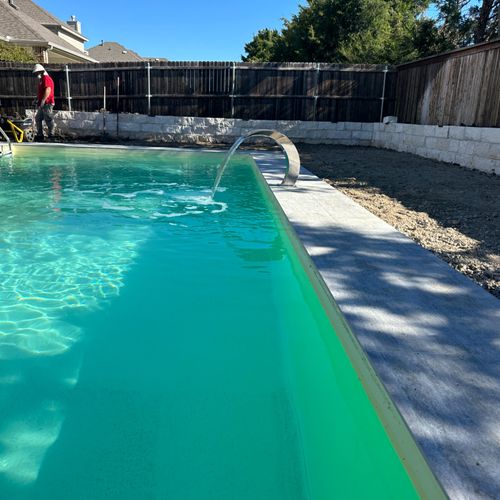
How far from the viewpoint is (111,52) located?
38.6 meters

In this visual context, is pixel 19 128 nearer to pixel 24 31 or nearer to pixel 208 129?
pixel 208 129

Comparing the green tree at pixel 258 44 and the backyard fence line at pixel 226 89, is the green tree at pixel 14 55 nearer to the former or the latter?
the backyard fence line at pixel 226 89

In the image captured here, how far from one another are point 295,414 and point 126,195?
5361 millimetres

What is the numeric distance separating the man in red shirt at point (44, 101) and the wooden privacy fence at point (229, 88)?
1.33 m

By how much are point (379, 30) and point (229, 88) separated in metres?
9.46

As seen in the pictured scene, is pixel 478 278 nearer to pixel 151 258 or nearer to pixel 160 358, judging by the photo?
pixel 160 358

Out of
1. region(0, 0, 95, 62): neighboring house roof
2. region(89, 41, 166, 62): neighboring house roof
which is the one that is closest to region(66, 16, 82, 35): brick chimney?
region(89, 41, 166, 62): neighboring house roof

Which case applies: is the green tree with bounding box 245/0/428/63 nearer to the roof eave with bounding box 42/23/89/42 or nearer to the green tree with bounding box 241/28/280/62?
the green tree with bounding box 241/28/280/62

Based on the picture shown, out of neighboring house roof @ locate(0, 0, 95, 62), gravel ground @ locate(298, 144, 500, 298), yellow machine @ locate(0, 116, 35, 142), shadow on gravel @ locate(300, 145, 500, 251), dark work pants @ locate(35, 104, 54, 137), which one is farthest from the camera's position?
neighboring house roof @ locate(0, 0, 95, 62)

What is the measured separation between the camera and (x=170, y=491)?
1.60m

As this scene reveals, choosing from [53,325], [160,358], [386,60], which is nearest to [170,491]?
[160,358]

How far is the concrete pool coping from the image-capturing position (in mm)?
1361

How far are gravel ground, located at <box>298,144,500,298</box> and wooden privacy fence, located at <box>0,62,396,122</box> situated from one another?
371 cm

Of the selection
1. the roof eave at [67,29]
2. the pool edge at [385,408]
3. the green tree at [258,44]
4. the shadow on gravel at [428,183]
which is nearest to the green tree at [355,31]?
the shadow on gravel at [428,183]
